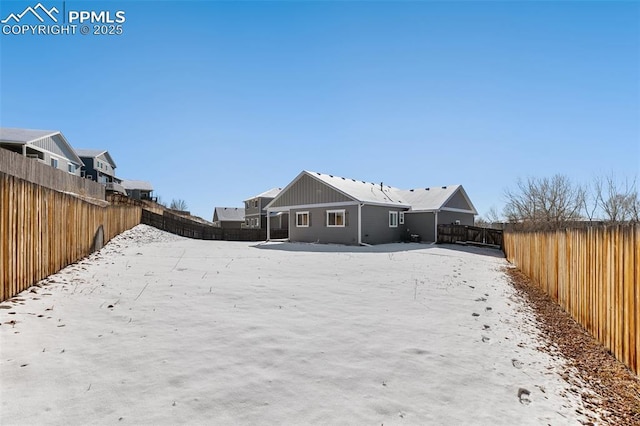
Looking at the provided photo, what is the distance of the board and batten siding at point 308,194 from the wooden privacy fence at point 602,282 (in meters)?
13.7

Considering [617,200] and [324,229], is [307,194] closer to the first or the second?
[324,229]

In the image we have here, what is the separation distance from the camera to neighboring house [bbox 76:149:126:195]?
41175 mm

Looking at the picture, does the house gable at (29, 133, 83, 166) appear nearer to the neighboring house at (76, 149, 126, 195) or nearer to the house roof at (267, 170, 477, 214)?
the neighboring house at (76, 149, 126, 195)

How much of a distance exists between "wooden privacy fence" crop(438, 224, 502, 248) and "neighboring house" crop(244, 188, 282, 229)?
23023 mm

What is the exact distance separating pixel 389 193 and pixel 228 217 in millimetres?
35113

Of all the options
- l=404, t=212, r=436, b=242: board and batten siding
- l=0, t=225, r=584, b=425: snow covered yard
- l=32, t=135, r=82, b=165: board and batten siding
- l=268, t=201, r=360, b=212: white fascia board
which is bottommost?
l=0, t=225, r=584, b=425: snow covered yard

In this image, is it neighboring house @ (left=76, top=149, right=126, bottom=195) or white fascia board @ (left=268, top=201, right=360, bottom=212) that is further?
neighboring house @ (left=76, top=149, right=126, bottom=195)

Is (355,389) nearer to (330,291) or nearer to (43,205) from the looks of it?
(330,291)

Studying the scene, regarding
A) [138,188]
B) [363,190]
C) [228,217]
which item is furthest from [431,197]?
[138,188]

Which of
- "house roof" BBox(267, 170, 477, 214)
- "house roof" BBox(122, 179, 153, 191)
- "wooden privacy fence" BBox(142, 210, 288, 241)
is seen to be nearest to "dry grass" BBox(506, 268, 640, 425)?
"house roof" BBox(267, 170, 477, 214)

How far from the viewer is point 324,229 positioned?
21.4 m

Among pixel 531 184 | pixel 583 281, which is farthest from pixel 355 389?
pixel 531 184

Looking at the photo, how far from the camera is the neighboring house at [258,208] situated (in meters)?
40.6

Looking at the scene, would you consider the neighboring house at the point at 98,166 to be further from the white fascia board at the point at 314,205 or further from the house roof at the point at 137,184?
the white fascia board at the point at 314,205
